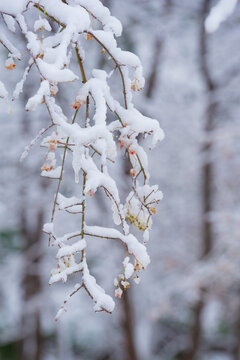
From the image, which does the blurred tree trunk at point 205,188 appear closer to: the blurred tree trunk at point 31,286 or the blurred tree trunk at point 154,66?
the blurred tree trunk at point 154,66

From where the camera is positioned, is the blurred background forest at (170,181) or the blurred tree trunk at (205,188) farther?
the blurred tree trunk at (205,188)

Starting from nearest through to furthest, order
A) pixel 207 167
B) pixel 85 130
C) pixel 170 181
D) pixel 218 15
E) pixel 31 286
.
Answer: pixel 85 130, pixel 218 15, pixel 207 167, pixel 170 181, pixel 31 286

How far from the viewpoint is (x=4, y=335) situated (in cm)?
841

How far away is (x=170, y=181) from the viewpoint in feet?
22.2

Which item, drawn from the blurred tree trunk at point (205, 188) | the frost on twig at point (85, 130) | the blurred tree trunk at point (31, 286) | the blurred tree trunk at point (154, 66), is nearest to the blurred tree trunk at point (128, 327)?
the blurred tree trunk at point (205, 188)

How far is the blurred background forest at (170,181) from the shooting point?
19.3 feet

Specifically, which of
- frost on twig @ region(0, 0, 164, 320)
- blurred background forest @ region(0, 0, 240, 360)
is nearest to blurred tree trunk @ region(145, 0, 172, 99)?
blurred background forest @ region(0, 0, 240, 360)

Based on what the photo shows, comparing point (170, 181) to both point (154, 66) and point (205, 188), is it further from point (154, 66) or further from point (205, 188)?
point (154, 66)

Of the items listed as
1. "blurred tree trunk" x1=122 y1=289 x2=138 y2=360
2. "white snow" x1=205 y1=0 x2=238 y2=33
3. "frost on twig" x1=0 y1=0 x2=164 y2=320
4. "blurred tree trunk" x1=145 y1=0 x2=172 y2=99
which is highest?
"blurred tree trunk" x1=145 y1=0 x2=172 y2=99

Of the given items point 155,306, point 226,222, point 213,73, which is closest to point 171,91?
point 213,73

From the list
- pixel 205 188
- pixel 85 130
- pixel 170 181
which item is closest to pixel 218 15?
pixel 85 130

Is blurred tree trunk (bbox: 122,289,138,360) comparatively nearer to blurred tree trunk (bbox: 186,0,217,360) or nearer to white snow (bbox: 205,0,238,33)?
blurred tree trunk (bbox: 186,0,217,360)

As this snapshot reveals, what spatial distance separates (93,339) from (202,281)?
209 inches

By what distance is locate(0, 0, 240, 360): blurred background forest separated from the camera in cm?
589
